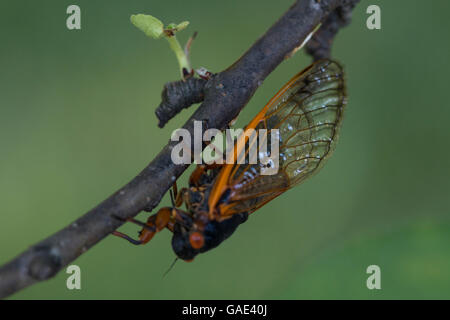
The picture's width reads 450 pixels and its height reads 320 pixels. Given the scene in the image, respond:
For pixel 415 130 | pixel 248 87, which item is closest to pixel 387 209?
pixel 415 130

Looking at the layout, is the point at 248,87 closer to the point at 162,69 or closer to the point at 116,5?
the point at 162,69

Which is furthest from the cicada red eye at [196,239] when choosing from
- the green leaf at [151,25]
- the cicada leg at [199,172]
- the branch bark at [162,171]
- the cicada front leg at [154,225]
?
the green leaf at [151,25]

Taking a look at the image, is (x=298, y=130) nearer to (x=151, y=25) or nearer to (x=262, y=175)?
(x=262, y=175)

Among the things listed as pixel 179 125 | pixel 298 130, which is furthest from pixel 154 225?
pixel 179 125

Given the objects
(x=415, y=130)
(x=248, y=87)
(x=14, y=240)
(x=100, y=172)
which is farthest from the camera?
(x=415, y=130)

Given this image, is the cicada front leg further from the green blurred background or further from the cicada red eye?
the green blurred background

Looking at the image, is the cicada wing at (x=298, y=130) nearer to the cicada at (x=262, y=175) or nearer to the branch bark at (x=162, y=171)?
the cicada at (x=262, y=175)
